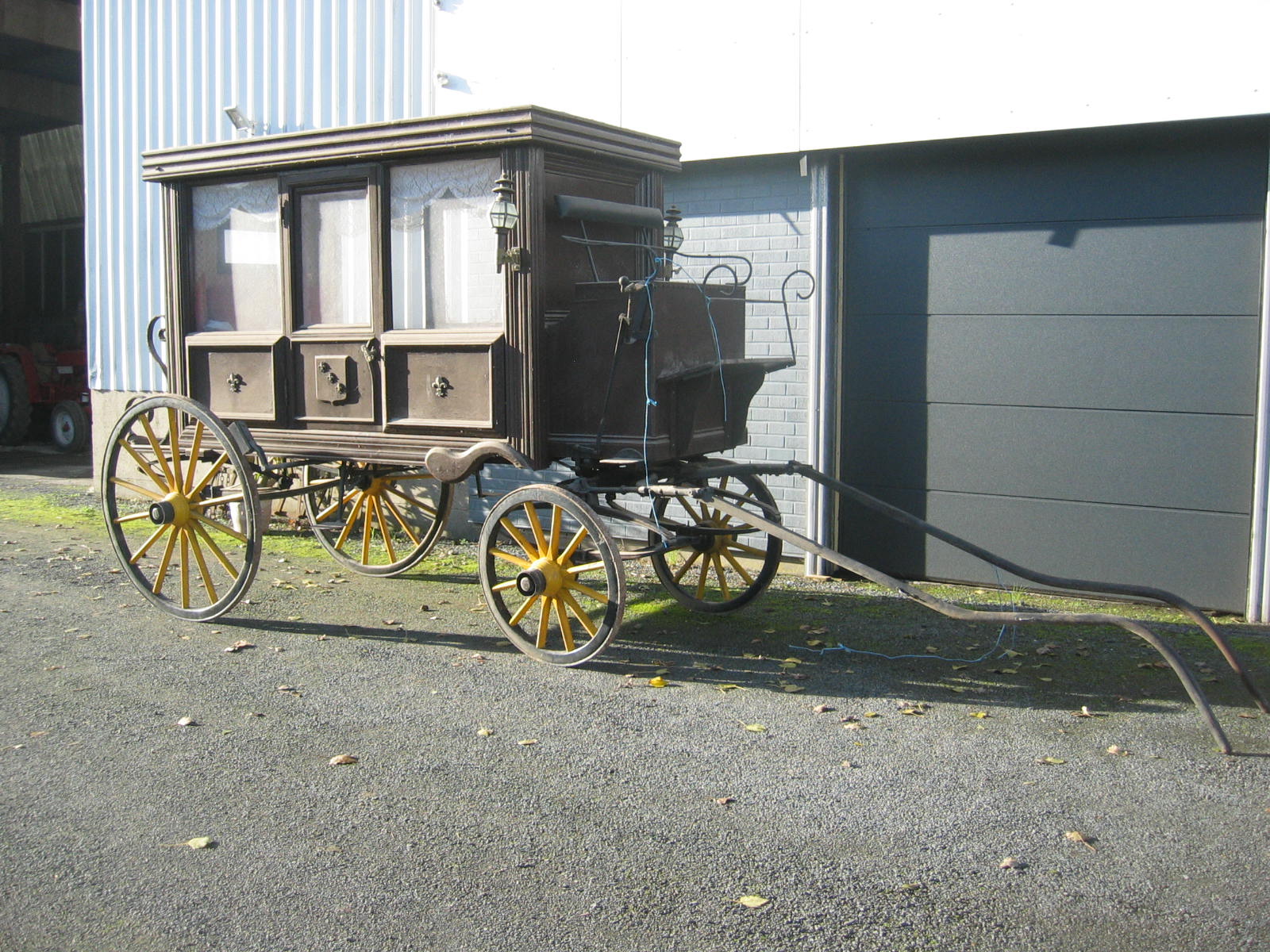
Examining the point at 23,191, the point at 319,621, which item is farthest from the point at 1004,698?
the point at 23,191

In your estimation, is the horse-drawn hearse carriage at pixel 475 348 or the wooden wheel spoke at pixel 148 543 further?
the wooden wheel spoke at pixel 148 543

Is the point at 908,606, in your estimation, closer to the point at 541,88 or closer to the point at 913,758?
the point at 913,758

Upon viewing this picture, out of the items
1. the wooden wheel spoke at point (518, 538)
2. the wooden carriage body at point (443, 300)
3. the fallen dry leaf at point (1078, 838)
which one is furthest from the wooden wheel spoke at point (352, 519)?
the fallen dry leaf at point (1078, 838)

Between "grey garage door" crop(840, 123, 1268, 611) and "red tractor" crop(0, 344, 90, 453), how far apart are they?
11.7 meters

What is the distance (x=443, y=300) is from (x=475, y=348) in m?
0.40

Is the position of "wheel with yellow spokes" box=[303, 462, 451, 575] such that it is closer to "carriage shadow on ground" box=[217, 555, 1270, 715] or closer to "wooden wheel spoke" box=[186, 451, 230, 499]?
"carriage shadow on ground" box=[217, 555, 1270, 715]

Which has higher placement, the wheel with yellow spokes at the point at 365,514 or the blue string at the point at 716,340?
the blue string at the point at 716,340

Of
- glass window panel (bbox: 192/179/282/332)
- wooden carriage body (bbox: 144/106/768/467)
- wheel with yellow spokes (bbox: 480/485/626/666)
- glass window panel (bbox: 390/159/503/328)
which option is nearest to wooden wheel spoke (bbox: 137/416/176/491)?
wooden carriage body (bbox: 144/106/768/467)

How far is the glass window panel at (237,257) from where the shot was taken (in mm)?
6867

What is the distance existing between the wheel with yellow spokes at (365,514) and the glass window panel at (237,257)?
107 centimetres

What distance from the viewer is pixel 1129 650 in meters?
6.21

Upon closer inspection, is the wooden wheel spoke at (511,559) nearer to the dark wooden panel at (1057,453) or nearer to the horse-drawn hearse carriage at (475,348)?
the horse-drawn hearse carriage at (475,348)

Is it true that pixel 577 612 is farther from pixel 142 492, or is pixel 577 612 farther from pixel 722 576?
pixel 142 492

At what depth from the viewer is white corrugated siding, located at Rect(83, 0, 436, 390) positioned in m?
9.38
